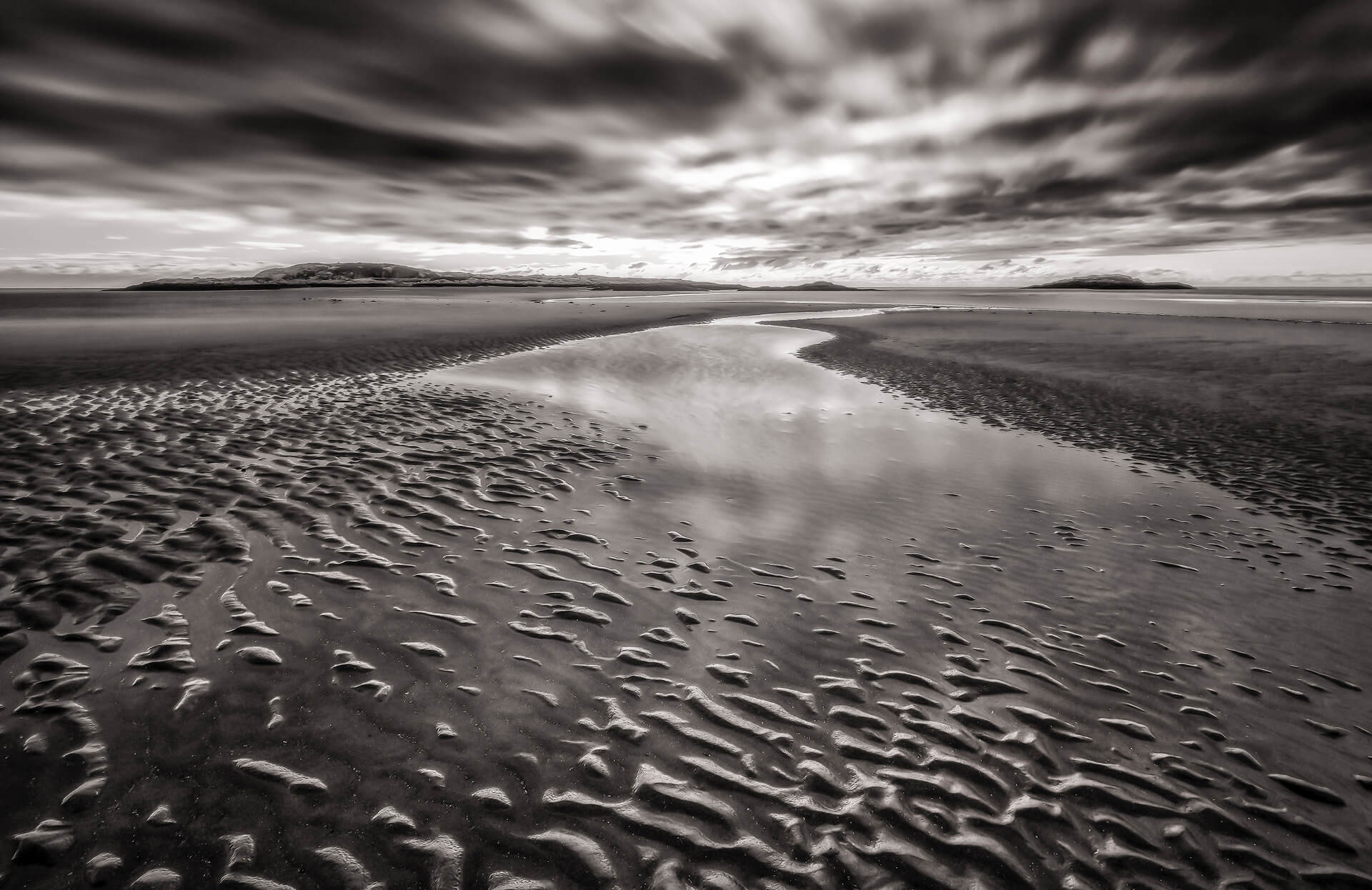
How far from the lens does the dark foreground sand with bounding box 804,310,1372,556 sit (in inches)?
505

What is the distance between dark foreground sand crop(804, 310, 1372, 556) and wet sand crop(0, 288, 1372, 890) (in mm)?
2497

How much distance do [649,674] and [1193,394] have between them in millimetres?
26022

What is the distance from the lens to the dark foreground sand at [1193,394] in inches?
505

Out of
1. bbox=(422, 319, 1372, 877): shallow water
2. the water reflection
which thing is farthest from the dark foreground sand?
the water reflection

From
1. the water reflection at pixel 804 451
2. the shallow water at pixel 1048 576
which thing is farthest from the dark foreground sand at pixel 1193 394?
the water reflection at pixel 804 451

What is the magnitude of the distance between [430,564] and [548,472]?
13.6 feet

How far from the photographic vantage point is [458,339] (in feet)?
104

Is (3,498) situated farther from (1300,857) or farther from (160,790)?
(1300,857)

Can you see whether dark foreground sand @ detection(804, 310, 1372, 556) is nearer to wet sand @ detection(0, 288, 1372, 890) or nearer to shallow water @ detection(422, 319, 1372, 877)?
shallow water @ detection(422, 319, 1372, 877)

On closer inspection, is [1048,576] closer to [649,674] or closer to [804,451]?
[649,674]

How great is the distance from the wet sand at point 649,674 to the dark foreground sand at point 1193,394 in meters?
2.50

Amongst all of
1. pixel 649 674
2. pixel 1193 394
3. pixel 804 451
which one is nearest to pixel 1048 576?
pixel 649 674

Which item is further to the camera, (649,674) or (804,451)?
(804,451)

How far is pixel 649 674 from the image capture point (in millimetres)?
5680
